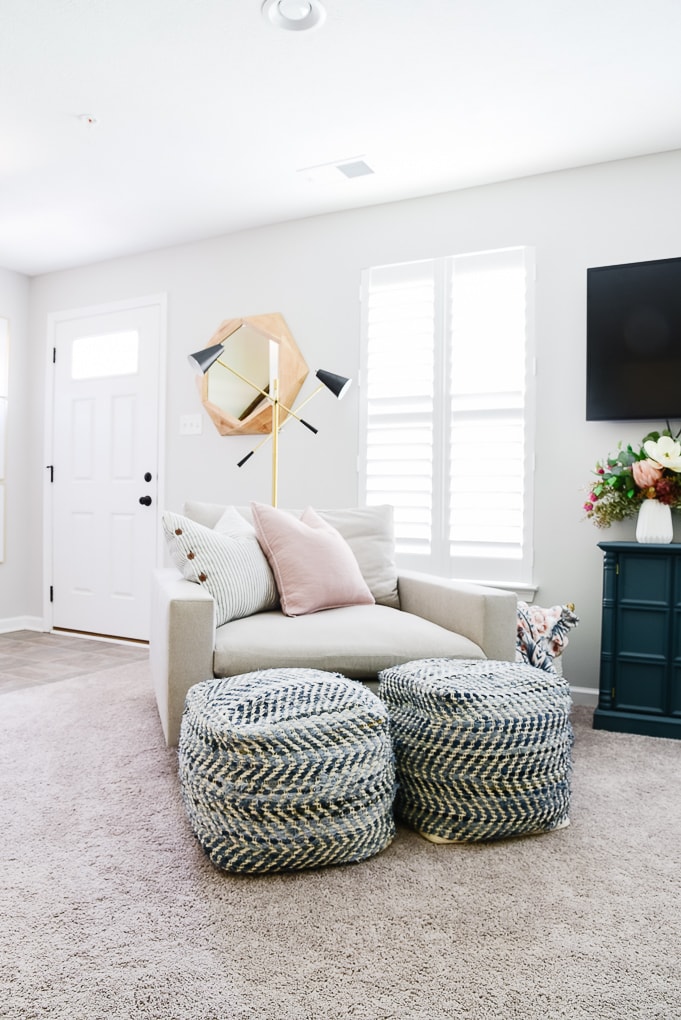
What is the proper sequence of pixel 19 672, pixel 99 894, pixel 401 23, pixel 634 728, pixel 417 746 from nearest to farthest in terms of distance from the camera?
pixel 99 894
pixel 417 746
pixel 401 23
pixel 634 728
pixel 19 672

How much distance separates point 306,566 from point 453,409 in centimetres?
142

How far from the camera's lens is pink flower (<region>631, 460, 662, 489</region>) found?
293 cm

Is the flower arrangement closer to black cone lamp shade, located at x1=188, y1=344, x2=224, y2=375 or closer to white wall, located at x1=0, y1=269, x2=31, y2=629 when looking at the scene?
black cone lamp shade, located at x1=188, y1=344, x2=224, y2=375

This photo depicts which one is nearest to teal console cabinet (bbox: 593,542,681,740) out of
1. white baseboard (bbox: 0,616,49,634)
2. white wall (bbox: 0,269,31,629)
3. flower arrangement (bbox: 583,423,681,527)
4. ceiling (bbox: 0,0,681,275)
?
flower arrangement (bbox: 583,423,681,527)

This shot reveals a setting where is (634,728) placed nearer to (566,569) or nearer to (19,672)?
(566,569)

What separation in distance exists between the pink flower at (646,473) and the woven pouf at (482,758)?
4.57 feet

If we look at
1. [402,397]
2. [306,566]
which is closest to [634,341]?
[402,397]

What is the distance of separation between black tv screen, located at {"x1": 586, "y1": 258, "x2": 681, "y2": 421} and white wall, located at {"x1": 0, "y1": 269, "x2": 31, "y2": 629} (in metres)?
3.87

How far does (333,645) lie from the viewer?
7.34ft

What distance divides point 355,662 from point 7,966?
3.93 ft

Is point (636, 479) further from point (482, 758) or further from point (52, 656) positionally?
point (52, 656)

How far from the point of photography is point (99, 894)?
5.01 feet

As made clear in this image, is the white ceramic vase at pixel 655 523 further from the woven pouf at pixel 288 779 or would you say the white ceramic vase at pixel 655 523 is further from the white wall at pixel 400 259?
the woven pouf at pixel 288 779

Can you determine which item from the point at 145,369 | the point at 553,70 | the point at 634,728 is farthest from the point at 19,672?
the point at 553,70
